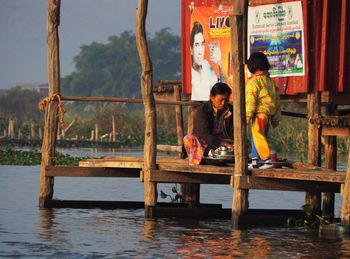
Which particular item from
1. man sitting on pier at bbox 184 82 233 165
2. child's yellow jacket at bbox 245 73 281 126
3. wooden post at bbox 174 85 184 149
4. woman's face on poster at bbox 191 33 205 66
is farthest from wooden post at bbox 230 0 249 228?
wooden post at bbox 174 85 184 149

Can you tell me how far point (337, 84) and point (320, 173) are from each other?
3.02 m

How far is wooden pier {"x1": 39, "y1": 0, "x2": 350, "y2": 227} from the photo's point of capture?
16.9m

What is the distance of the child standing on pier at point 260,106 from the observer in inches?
686

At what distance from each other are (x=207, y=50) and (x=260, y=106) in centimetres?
331

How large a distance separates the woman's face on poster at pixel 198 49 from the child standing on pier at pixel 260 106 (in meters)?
3.21

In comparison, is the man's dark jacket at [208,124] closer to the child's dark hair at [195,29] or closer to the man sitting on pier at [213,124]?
the man sitting on pier at [213,124]

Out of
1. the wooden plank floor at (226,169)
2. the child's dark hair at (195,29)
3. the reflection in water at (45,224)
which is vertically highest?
the child's dark hair at (195,29)

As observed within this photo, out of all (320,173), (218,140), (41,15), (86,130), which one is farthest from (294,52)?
(41,15)

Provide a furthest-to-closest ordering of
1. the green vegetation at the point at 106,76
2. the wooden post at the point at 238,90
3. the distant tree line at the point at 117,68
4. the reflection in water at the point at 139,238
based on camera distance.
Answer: the distant tree line at the point at 117,68
the green vegetation at the point at 106,76
the wooden post at the point at 238,90
the reflection in water at the point at 139,238

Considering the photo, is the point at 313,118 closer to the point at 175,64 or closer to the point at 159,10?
the point at 175,64

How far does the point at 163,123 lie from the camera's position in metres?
51.7

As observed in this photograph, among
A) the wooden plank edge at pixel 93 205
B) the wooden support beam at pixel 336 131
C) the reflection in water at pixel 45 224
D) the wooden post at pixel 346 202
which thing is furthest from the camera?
the wooden plank edge at pixel 93 205

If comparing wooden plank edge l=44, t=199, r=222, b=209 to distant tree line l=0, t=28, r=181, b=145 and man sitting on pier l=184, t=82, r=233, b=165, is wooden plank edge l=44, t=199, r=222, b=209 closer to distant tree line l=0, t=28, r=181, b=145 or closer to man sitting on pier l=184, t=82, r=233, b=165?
man sitting on pier l=184, t=82, r=233, b=165

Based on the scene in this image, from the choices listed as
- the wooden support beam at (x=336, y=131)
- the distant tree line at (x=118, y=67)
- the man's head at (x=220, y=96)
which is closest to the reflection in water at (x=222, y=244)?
the man's head at (x=220, y=96)
